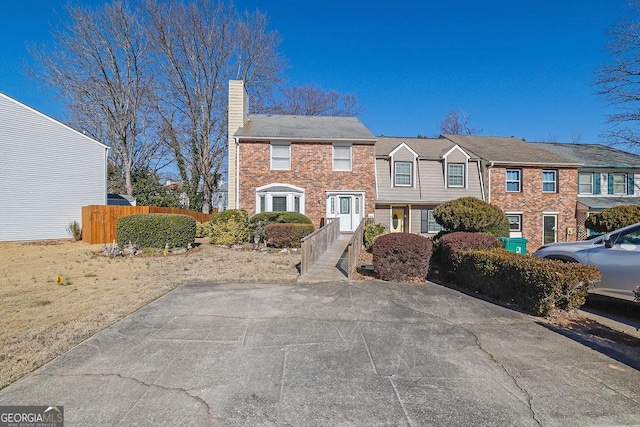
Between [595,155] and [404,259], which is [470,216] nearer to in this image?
[404,259]

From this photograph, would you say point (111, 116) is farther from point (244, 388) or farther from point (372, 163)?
point (244, 388)

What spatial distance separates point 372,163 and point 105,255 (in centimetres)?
1367

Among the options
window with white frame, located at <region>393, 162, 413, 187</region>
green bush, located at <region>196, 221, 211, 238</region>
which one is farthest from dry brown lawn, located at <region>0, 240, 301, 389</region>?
window with white frame, located at <region>393, 162, 413, 187</region>

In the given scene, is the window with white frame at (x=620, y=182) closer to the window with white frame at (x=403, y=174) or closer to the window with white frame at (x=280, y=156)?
the window with white frame at (x=403, y=174)

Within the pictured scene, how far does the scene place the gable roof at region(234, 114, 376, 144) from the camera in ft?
57.8

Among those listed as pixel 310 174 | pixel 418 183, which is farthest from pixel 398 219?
pixel 310 174

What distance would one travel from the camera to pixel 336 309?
5.39 m

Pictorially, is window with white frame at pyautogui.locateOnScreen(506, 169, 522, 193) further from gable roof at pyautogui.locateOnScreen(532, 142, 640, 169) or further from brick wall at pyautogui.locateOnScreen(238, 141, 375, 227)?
brick wall at pyautogui.locateOnScreen(238, 141, 375, 227)

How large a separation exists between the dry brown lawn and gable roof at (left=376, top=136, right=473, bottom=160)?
11343 millimetres

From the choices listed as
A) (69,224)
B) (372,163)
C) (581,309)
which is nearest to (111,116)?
(69,224)

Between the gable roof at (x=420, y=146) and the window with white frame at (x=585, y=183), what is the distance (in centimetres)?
887

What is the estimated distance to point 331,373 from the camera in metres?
3.25

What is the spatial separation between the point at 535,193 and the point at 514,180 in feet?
5.08

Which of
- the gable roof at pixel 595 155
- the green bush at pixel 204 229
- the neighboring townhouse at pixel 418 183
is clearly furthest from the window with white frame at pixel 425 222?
the green bush at pixel 204 229
